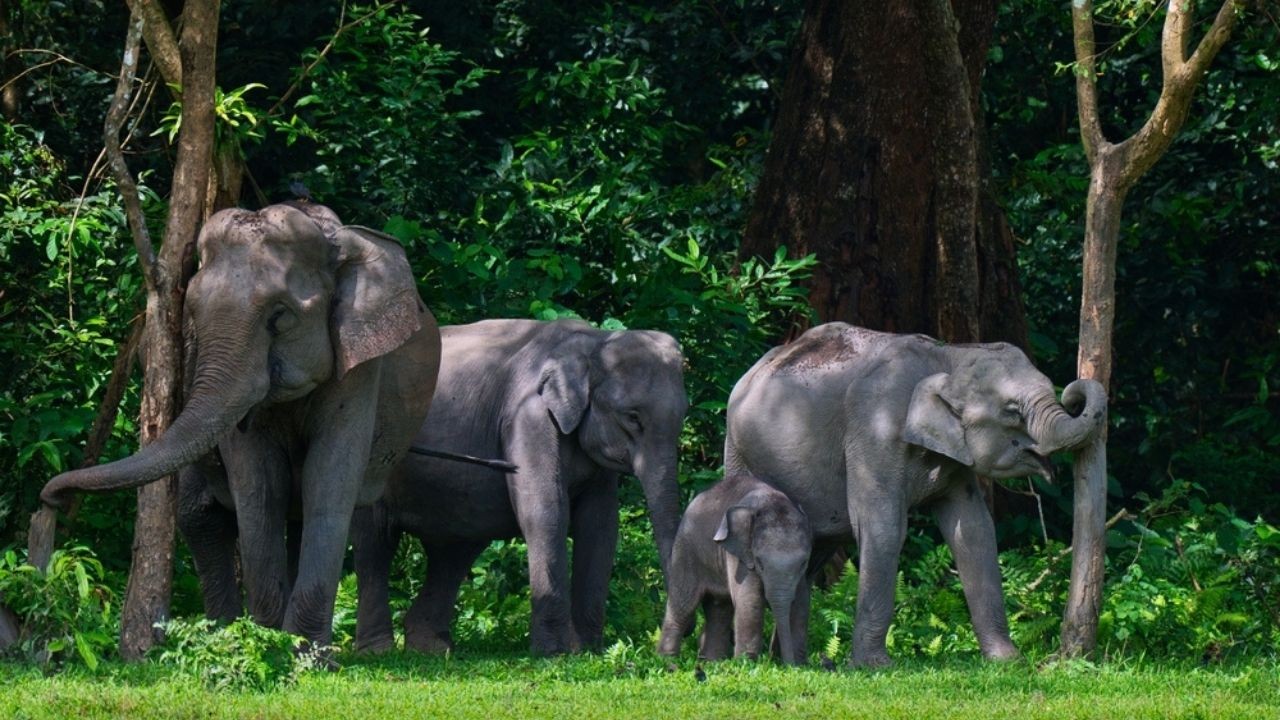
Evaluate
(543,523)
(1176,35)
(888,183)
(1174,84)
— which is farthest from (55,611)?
(888,183)

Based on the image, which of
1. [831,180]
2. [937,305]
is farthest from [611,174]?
[937,305]

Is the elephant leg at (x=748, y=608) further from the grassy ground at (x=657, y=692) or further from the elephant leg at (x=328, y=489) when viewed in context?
the elephant leg at (x=328, y=489)

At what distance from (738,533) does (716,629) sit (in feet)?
3.06

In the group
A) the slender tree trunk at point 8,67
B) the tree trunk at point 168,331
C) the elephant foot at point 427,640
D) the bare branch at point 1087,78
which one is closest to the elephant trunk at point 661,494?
the elephant foot at point 427,640

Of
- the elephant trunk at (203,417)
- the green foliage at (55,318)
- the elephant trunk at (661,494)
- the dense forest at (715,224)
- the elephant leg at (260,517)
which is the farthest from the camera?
the green foliage at (55,318)

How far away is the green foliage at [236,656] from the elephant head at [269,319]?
82 centimetres

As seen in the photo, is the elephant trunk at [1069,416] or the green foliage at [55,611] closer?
the green foliage at [55,611]

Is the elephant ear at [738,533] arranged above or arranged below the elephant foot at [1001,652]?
above

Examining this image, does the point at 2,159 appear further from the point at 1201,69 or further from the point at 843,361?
the point at 1201,69

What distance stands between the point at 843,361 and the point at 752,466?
2.79 ft

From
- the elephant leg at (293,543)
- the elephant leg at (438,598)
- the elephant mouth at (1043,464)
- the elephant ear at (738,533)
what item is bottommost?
the elephant leg at (438,598)

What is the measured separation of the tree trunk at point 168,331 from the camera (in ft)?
37.1

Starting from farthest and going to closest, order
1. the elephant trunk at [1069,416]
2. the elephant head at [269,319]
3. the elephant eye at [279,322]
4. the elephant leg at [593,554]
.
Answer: the elephant leg at [593,554]
the elephant trunk at [1069,416]
the elephant eye at [279,322]
the elephant head at [269,319]

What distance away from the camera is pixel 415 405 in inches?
487
